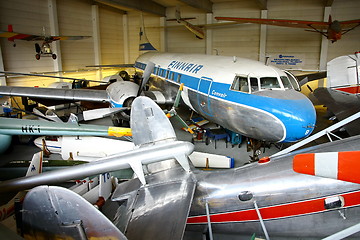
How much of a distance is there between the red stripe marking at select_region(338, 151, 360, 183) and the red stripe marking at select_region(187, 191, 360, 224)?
75.7 inches

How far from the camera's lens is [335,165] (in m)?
1.89

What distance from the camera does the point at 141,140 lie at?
4.91 meters

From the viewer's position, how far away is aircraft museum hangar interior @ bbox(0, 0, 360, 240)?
314cm

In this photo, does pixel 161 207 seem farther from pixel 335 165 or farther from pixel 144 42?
pixel 144 42

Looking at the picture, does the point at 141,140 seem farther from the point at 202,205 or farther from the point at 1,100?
the point at 1,100

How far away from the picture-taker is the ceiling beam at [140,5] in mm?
15673

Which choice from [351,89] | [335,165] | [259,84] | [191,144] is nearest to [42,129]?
[191,144]

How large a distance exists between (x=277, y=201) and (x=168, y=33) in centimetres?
2118

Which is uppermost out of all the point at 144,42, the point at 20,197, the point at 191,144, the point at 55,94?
the point at 144,42

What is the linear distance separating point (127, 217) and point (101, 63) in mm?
19352

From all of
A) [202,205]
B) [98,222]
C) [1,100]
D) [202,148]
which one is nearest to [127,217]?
[98,222]

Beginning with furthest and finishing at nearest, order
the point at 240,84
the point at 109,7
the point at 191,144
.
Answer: the point at 109,7
the point at 240,84
the point at 191,144

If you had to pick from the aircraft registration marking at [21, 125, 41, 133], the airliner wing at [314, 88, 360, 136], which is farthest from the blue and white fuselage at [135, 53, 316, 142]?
the aircraft registration marking at [21, 125, 41, 133]

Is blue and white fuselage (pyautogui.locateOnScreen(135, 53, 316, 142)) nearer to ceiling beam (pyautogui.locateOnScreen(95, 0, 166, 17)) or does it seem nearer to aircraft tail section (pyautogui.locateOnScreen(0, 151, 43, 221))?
aircraft tail section (pyautogui.locateOnScreen(0, 151, 43, 221))
